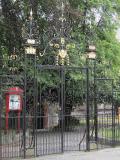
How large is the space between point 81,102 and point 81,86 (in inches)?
44.4

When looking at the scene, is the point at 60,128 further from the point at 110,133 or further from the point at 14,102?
the point at 110,133

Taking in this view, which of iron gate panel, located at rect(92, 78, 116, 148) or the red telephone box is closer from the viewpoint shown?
the red telephone box

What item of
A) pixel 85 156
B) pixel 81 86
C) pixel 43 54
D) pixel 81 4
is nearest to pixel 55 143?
pixel 85 156

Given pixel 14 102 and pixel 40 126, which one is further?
pixel 40 126

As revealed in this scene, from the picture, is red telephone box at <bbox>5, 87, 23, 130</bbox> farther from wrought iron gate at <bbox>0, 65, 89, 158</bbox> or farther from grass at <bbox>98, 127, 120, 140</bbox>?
grass at <bbox>98, 127, 120, 140</bbox>

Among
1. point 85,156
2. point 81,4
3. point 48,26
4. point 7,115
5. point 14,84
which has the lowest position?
point 85,156

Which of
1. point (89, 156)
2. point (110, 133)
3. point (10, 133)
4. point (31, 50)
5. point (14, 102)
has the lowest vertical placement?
point (89, 156)

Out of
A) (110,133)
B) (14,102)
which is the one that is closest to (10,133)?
(14,102)

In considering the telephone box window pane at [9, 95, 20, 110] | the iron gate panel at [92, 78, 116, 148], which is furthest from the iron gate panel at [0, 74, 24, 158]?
the iron gate panel at [92, 78, 116, 148]

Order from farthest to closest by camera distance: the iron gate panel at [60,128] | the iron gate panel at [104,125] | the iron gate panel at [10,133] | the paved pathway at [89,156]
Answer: the iron gate panel at [104,125] < the iron gate panel at [60,128] < the iron gate panel at [10,133] < the paved pathway at [89,156]

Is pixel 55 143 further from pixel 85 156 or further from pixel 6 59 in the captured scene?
pixel 6 59

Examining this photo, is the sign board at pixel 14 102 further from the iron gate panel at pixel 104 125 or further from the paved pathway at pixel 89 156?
the iron gate panel at pixel 104 125

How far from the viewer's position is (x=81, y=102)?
64.8 feet

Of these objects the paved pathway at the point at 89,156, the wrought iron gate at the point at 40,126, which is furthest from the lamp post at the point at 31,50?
the paved pathway at the point at 89,156
